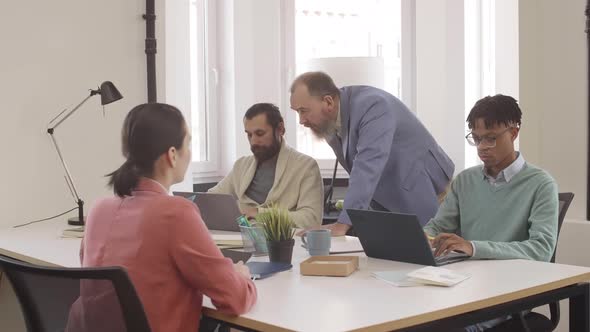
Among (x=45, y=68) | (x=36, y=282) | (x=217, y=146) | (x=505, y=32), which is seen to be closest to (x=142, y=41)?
(x=45, y=68)

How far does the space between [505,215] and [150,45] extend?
2309 mm

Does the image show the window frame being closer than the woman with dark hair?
No

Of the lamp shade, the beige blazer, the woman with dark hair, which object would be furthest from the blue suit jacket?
the woman with dark hair

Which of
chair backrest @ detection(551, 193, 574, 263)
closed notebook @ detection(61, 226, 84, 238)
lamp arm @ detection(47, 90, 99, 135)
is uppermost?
lamp arm @ detection(47, 90, 99, 135)

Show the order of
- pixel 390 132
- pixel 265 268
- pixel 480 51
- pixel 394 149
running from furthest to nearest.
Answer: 1. pixel 480 51
2. pixel 394 149
3. pixel 390 132
4. pixel 265 268

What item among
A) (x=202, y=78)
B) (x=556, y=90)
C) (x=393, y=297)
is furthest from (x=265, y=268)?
(x=202, y=78)

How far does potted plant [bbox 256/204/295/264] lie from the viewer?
7.02ft

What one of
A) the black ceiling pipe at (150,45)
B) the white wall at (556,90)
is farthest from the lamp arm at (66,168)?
the white wall at (556,90)

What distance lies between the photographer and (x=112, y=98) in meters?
3.42

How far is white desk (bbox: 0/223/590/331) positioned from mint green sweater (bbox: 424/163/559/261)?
0.10 meters

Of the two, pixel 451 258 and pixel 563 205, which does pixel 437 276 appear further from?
pixel 563 205

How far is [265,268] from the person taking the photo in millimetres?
2016

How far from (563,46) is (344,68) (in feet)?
4.33

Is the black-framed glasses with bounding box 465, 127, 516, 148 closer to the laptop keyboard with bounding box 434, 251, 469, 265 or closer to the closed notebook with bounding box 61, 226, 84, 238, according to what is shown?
the laptop keyboard with bounding box 434, 251, 469, 265
